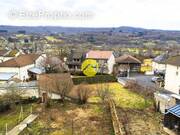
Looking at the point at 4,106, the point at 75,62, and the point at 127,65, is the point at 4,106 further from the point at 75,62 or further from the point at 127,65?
the point at 127,65

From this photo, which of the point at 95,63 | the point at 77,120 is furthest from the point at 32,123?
the point at 95,63

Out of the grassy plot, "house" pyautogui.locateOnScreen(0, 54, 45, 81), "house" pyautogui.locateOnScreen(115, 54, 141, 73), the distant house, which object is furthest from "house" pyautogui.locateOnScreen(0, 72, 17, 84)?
"house" pyautogui.locateOnScreen(115, 54, 141, 73)

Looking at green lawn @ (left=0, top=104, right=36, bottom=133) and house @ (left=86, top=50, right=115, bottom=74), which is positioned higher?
house @ (left=86, top=50, right=115, bottom=74)

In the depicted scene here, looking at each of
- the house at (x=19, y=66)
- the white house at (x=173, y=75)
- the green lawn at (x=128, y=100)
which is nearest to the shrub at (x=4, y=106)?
the green lawn at (x=128, y=100)

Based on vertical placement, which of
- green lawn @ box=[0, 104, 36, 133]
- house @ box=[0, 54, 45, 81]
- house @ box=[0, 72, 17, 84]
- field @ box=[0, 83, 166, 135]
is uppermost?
house @ box=[0, 54, 45, 81]

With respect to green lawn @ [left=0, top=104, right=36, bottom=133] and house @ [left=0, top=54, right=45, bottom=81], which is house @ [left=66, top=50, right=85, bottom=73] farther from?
green lawn @ [left=0, top=104, right=36, bottom=133]

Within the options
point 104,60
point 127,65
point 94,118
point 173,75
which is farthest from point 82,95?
point 127,65

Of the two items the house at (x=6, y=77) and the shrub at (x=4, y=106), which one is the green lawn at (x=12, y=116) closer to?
the shrub at (x=4, y=106)
